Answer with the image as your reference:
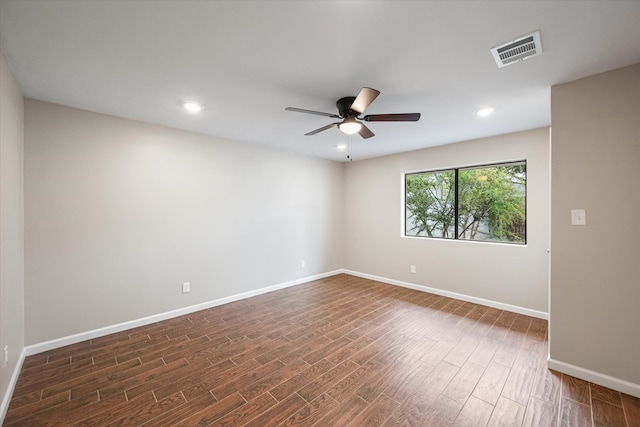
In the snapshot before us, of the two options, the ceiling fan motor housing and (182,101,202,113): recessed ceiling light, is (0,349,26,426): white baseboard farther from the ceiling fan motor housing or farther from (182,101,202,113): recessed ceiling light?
the ceiling fan motor housing

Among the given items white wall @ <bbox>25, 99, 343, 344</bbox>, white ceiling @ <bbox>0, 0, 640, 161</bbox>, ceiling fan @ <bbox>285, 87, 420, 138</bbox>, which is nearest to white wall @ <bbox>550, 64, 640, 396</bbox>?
Answer: white ceiling @ <bbox>0, 0, 640, 161</bbox>

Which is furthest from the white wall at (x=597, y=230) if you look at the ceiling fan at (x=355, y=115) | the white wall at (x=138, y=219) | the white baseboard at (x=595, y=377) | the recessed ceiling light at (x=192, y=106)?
the white wall at (x=138, y=219)

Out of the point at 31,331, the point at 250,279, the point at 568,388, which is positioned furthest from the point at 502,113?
the point at 31,331

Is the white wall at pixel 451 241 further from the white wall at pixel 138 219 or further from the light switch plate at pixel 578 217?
the white wall at pixel 138 219

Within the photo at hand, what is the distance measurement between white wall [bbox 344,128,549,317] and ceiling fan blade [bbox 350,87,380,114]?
2609mm

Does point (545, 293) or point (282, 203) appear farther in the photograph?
point (282, 203)

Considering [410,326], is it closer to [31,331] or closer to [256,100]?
[256,100]

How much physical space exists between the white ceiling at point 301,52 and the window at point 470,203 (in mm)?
1176

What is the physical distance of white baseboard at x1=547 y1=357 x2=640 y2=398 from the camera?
1.92 m

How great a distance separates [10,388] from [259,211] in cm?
299

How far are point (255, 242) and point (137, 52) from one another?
2.90m

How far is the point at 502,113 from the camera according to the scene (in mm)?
2848

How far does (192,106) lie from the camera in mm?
2674

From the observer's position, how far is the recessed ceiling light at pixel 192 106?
261cm
